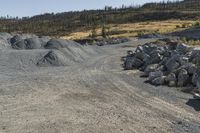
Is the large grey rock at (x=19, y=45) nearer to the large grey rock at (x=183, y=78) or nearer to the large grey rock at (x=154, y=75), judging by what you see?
the large grey rock at (x=154, y=75)

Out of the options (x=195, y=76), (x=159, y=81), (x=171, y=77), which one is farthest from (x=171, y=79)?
(x=195, y=76)

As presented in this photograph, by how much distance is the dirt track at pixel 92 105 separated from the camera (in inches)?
734

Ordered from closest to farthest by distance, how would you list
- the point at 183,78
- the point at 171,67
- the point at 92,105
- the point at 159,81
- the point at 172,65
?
1. the point at 92,105
2. the point at 183,78
3. the point at 159,81
4. the point at 171,67
5. the point at 172,65

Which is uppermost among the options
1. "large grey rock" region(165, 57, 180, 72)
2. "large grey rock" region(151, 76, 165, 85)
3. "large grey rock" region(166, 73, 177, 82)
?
"large grey rock" region(165, 57, 180, 72)

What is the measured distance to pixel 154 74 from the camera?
31.5 metres

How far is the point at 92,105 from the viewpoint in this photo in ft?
76.1

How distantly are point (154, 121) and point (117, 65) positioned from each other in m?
24.3

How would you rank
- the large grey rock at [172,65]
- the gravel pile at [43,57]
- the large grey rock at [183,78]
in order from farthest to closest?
the gravel pile at [43,57] < the large grey rock at [172,65] < the large grey rock at [183,78]

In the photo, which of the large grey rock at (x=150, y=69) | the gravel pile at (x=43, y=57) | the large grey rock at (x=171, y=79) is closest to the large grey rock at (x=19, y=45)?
the gravel pile at (x=43, y=57)

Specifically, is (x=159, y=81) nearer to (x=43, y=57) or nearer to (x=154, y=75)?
(x=154, y=75)

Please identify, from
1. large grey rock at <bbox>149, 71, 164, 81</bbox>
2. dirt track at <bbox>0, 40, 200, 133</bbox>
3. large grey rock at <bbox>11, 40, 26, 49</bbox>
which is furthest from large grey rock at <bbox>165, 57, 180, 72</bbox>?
large grey rock at <bbox>11, 40, 26, 49</bbox>

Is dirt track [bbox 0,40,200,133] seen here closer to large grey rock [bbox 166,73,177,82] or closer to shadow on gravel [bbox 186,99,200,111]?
shadow on gravel [bbox 186,99,200,111]

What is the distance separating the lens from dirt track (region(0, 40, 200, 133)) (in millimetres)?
18656

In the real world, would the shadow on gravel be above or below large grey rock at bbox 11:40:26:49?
below
